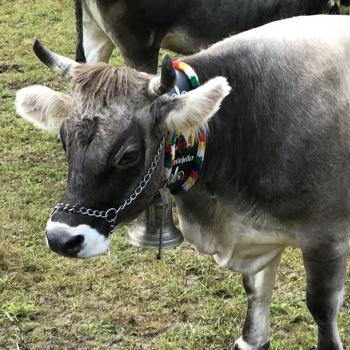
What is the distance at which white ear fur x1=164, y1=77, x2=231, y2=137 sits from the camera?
2.64 m

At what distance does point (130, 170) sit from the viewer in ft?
8.94

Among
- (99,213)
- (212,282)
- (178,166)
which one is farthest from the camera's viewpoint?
(212,282)

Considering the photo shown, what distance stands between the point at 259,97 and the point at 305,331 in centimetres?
155

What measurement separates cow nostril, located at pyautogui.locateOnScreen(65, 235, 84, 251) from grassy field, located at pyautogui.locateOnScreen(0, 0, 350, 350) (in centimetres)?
140

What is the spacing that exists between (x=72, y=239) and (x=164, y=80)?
66 centimetres

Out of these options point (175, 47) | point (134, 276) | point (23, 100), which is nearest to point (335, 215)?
point (23, 100)

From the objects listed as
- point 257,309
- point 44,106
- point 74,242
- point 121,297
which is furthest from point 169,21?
point 74,242

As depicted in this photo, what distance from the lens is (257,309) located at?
3.82 metres

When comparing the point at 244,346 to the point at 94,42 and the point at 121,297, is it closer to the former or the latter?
the point at 121,297

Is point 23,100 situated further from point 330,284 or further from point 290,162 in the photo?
point 330,284

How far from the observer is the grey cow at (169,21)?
17.8 feet

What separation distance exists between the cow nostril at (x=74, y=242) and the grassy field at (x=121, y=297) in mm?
1399

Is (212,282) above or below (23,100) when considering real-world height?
below

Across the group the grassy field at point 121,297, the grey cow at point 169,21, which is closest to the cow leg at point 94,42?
the grey cow at point 169,21
